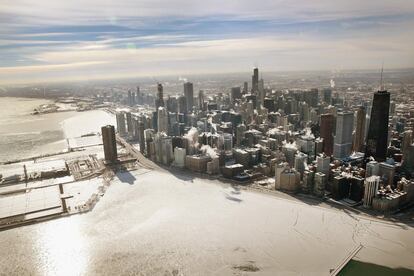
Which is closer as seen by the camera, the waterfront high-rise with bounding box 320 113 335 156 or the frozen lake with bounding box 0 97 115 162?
the waterfront high-rise with bounding box 320 113 335 156

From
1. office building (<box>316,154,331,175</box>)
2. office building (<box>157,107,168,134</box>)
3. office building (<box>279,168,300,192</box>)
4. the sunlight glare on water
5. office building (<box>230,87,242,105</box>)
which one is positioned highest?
office building (<box>230,87,242,105</box>)

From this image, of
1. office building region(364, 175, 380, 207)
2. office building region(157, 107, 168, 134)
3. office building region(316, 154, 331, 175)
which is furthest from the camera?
office building region(157, 107, 168, 134)

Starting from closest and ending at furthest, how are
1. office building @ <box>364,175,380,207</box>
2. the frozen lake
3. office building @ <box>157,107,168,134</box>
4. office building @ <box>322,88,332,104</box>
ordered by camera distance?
office building @ <box>364,175,380,207</box> < the frozen lake < office building @ <box>157,107,168,134</box> < office building @ <box>322,88,332,104</box>

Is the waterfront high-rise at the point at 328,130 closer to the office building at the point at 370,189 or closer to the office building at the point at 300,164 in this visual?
the office building at the point at 300,164

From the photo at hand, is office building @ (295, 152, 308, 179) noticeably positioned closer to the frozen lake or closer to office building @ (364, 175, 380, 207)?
office building @ (364, 175, 380, 207)

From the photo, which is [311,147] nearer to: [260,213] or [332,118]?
[332,118]

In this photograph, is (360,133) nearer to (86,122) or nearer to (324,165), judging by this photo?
(324,165)

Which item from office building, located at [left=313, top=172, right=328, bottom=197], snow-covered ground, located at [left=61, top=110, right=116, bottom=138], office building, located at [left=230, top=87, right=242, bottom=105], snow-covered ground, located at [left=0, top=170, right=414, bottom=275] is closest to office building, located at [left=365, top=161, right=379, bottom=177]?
office building, located at [left=313, top=172, right=328, bottom=197]
